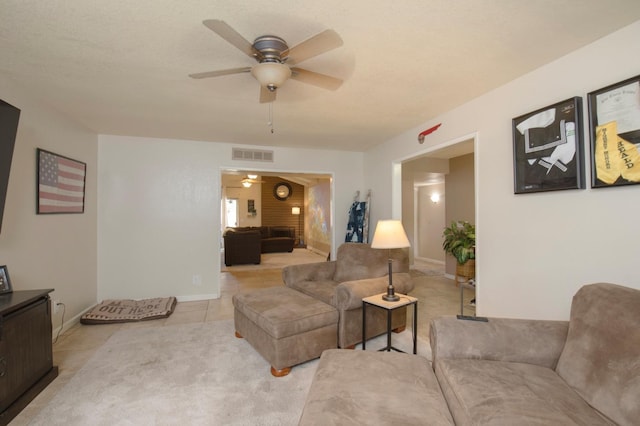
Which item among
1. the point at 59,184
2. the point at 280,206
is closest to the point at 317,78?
the point at 59,184

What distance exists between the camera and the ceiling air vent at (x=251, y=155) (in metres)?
4.48

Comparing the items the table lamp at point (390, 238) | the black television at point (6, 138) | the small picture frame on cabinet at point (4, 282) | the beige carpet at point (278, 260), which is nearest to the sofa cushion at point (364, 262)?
the table lamp at point (390, 238)

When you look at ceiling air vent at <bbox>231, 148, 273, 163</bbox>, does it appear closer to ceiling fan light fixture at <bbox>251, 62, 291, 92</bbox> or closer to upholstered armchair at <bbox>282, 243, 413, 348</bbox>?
upholstered armchair at <bbox>282, 243, 413, 348</bbox>

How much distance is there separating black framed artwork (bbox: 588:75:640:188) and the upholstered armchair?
1.70 m

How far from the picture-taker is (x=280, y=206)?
11.5 m

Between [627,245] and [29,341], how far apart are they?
3790mm

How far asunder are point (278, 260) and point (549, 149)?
22.7ft

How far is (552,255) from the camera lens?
208 cm

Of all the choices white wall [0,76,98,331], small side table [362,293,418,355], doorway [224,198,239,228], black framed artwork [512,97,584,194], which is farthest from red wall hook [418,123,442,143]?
doorway [224,198,239,228]

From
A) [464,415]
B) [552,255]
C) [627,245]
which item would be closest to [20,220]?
[464,415]

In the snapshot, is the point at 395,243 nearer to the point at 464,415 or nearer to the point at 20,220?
the point at 464,415

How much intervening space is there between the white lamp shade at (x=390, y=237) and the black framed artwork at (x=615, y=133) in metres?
1.30

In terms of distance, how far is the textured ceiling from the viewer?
154 cm

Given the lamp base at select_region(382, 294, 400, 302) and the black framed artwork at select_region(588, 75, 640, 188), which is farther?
the lamp base at select_region(382, 294, 400, 302)
